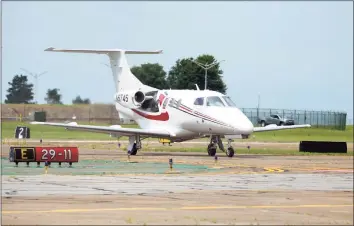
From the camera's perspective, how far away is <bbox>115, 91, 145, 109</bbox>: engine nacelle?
190ft

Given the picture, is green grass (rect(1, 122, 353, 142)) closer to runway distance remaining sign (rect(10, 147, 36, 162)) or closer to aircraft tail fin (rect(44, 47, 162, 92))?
aircraft tail fin (rect(44, 47, 162, 92))

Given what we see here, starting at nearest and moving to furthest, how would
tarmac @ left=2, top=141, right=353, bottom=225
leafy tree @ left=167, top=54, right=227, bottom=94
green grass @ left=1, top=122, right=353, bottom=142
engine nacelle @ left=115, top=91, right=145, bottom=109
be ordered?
tarmac @ left=2, top=141, right=353, bottom=225 → engine nacelle @ left=115, top=91, right=145, bottom=109 → green grass @ left=1, top=122, right=353, bottom=142 → leafy tree @ left=167, top=54, right=227, bottom=94

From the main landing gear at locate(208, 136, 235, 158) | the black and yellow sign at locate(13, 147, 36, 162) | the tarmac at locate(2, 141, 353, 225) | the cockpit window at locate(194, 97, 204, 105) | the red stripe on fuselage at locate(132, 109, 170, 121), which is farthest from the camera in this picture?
the red stripe on fuselage at locate(132, 109, 170, 121)

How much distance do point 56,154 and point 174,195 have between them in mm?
14749

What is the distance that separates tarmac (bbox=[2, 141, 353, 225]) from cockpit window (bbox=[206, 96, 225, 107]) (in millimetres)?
12244

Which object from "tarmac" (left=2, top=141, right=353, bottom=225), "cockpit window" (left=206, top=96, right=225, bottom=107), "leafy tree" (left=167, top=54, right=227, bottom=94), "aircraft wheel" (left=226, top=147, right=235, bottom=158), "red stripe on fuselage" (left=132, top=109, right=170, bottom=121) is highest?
"leafy tree" (left=167, top=54, right=227, bottom=94)

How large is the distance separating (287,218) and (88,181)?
1172 cm

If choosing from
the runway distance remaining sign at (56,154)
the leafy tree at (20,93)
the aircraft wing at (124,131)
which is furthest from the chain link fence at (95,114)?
the runway distance remaining sign at (56,154)

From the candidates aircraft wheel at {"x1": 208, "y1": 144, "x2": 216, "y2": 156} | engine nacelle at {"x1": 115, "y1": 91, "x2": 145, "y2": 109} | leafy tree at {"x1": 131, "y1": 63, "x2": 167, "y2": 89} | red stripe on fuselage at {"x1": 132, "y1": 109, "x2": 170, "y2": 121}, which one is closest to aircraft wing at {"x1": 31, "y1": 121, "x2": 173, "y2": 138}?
red stripe on fuselage at {"x1": 132, "y1": 109, "x2": 170, "y2": 121}

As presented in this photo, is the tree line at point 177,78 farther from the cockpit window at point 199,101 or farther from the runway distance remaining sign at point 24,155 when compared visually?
the runway distance remaining sign at point 24,155

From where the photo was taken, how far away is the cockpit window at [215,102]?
5253 centimetres

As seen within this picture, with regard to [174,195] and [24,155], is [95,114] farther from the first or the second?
[174,195]

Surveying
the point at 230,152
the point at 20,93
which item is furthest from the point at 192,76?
the point at 230,152

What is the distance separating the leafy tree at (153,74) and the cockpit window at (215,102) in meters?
18.8
